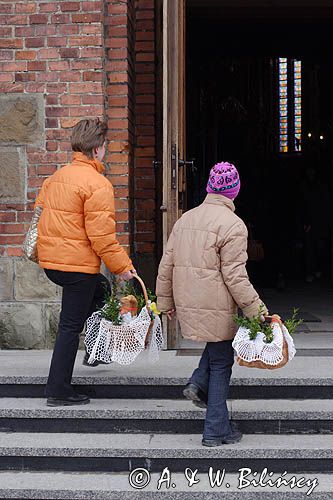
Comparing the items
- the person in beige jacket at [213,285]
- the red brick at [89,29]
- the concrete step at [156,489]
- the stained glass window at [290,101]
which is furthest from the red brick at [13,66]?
the stained glass window at [290,101]

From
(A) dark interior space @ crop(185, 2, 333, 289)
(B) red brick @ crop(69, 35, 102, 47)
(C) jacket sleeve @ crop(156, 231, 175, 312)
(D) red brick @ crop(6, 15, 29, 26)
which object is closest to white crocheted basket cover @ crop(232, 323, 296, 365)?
(C) jacket sleeve @ crop(156, 231, 175, 312)

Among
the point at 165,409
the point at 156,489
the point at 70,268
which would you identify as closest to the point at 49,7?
the point at 70,268

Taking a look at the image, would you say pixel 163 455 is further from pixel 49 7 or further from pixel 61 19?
pixel 49 7

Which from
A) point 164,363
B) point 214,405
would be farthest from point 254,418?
point 164,363

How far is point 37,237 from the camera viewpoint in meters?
5.16

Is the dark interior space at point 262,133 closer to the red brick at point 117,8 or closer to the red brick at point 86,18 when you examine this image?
the red brick at point 117,8

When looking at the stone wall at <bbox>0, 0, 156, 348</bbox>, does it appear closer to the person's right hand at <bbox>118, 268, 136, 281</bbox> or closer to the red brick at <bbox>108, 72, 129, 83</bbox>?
A: the red brick at <bbox>108, 72, 129, 83</bbox>

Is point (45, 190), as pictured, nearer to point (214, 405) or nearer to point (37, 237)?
point (37, 237)

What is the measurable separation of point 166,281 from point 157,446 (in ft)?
2.87

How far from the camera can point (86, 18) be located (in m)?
6.38

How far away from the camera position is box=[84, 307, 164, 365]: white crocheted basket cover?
4.97 meters

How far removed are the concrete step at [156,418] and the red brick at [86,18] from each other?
2.82m

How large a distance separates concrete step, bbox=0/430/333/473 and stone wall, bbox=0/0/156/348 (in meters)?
1.78

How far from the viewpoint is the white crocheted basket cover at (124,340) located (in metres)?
4.97
